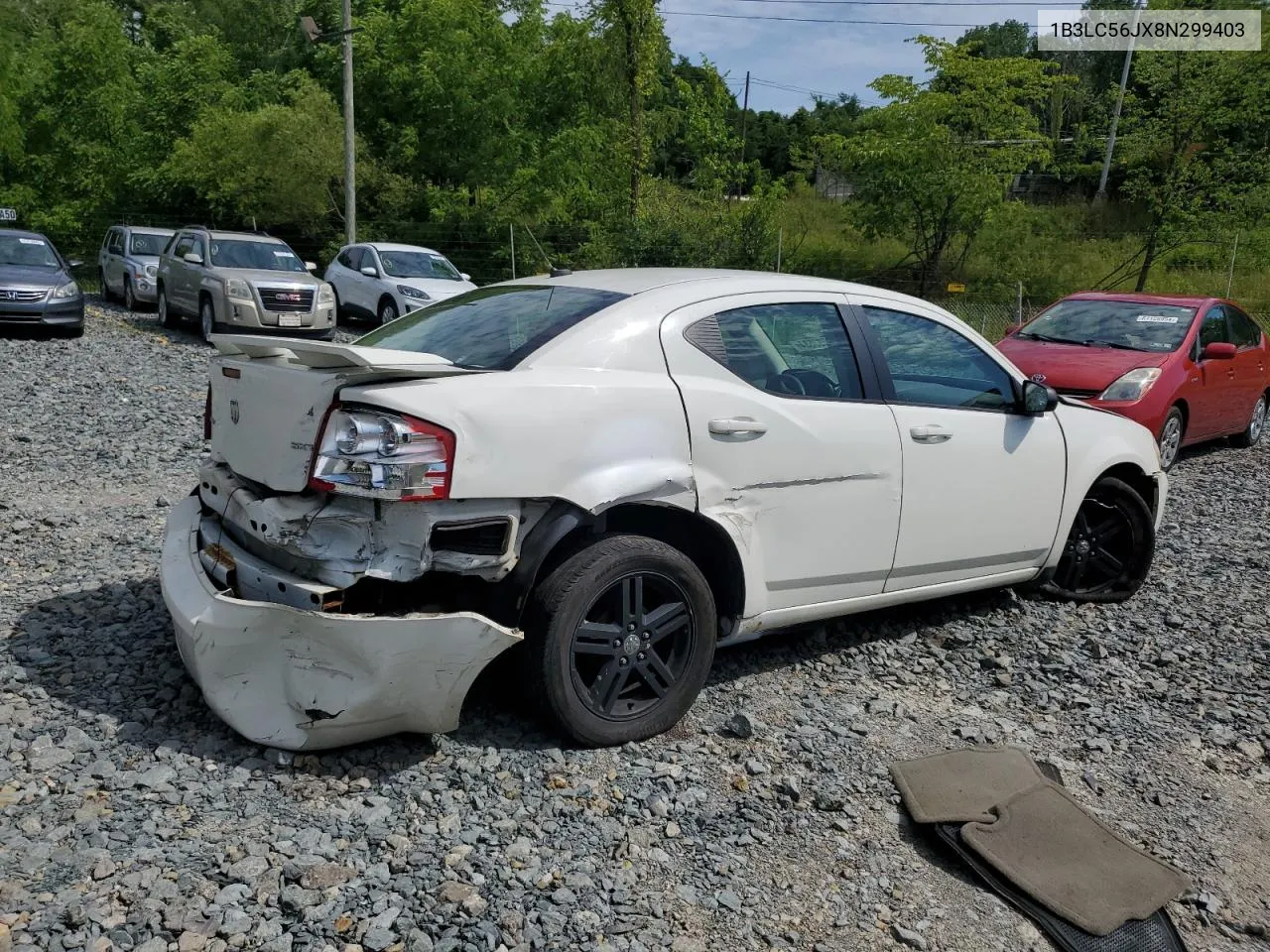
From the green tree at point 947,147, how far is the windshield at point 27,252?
51.4ft

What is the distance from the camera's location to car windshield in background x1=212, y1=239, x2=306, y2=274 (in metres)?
16.2

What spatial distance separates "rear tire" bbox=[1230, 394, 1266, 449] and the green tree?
11552 mm

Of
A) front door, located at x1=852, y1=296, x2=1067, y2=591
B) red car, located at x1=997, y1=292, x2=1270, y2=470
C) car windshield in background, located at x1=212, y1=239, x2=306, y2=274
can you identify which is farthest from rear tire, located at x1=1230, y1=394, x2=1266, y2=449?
car windshield in background, located at x1=212, y1=239, x2=306, y2=274

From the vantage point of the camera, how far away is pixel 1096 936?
291 centimetres

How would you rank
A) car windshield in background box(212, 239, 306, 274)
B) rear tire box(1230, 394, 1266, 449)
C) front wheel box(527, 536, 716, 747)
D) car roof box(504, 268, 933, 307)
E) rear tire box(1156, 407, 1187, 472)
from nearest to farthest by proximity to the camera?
front wheel box(527, 536, 716, 747) < car roof box(504, 268, 933, 307) < rear tire box(1156, 407, 1187, 472) < rear tire box(1230, 394, 1266, 449) < car windshield in background box(212, 239, 306, 274)

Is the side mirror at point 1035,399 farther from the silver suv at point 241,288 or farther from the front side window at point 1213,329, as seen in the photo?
the silver suv at point 241,288

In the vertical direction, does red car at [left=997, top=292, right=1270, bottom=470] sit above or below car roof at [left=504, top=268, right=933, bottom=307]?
below

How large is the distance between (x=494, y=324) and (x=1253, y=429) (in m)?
10.2

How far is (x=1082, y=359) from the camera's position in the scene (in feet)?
30.2

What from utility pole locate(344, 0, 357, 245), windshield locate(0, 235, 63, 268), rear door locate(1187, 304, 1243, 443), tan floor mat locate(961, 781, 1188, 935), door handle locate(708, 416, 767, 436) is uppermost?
utility pole locate(344, 0, 357, 245)

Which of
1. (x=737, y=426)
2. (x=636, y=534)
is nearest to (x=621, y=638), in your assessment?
(x=636, y=534)

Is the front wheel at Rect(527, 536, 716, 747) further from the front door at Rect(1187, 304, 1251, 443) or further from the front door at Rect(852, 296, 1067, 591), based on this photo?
the front door at Rect(1187, 304, 1251, 443)

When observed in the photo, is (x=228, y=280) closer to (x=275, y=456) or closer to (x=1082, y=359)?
(x=1082, y=359)

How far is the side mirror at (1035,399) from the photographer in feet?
16.0
